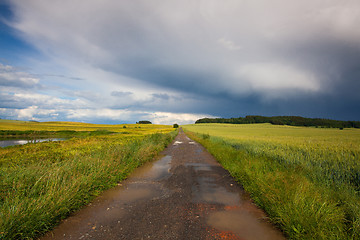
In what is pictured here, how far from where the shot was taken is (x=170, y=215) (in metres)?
4.68

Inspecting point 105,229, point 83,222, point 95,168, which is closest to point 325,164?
point 105,229

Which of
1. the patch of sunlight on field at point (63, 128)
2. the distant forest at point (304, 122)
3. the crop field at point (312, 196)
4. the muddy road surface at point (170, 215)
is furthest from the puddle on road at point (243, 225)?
the distant forest at point (304, 122)

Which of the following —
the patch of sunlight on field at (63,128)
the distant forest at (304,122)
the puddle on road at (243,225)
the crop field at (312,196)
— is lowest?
the puddle on road at (243,225)

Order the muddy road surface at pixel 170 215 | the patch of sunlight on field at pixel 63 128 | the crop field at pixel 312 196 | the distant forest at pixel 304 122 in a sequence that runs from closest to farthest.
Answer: the crop field at pixel 312 196, the muddy road surface at pixel 170 215, the patch of sunlight on field at pixel 63 128, the distant forest at pixel 304 122

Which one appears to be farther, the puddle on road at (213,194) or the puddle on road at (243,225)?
the puddle on road at (213,194)

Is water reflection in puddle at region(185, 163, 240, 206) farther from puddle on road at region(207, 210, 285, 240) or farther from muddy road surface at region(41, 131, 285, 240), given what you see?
puddle on road at region(207, 210, 285, 240)

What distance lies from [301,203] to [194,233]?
294 cm

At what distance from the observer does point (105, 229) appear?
13.4ft

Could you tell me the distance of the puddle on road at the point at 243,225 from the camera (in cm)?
395

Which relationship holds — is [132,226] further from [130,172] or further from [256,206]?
[130,172]

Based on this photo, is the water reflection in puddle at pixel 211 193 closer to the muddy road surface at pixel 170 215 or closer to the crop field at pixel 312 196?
the muddy road surface at pixel 170 215

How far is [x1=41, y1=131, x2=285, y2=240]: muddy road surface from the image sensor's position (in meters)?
3.90

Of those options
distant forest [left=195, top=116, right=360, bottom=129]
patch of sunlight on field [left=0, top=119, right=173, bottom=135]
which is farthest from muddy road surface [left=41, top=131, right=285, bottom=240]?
distant forest [left=195, top=116, right=360, bottom=129]

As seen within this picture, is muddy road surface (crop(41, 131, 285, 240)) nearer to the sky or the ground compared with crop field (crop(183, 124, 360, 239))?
nearer to the ground
